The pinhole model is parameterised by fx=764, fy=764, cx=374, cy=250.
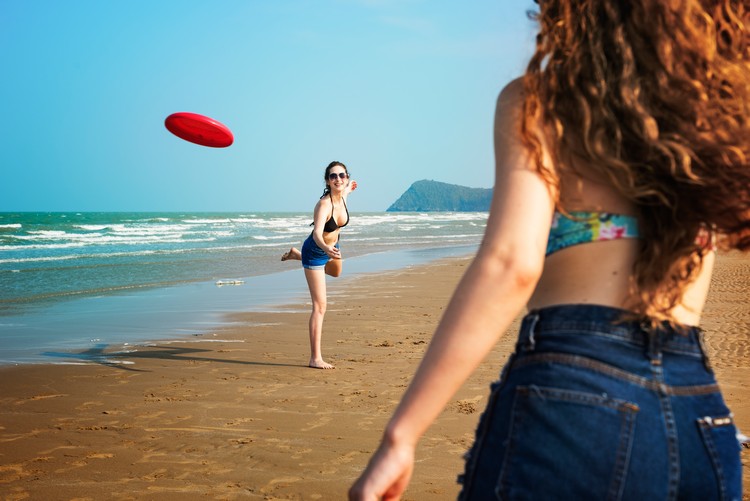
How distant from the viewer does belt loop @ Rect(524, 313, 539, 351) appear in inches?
51.1

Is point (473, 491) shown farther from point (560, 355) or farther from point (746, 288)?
point (746, 288)

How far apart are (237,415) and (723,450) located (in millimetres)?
4963

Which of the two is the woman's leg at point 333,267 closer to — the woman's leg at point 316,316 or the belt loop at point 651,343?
the woman's leg at point 316,316

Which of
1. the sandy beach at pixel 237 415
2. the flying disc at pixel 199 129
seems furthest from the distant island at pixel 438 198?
the sandy beach at pixel 237 415

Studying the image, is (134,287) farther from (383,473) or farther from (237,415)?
(383,473)

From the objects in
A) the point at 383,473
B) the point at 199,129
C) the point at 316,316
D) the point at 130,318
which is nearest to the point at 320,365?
the point at 316,316

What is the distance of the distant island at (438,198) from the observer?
541ft

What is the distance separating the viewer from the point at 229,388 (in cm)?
677

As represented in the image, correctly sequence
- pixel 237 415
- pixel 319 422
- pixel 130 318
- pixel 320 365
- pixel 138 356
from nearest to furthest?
1. pixel 319 422
2. pixel 237 415
3. pixel 320 365
4. pixel 138 356
5. pixel 130 318

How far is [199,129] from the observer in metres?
10.4

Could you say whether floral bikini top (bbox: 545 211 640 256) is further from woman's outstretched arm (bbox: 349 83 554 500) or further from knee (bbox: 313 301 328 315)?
knee (bbox: 313 301 328 315)

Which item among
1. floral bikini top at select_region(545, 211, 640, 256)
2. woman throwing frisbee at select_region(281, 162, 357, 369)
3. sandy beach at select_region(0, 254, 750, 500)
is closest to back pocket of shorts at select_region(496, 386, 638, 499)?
floral bikini top at select_region(545, 211, 640, 256)

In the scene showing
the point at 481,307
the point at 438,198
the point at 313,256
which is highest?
the point at 438,198

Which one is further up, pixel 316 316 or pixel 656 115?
pixel 656 115
